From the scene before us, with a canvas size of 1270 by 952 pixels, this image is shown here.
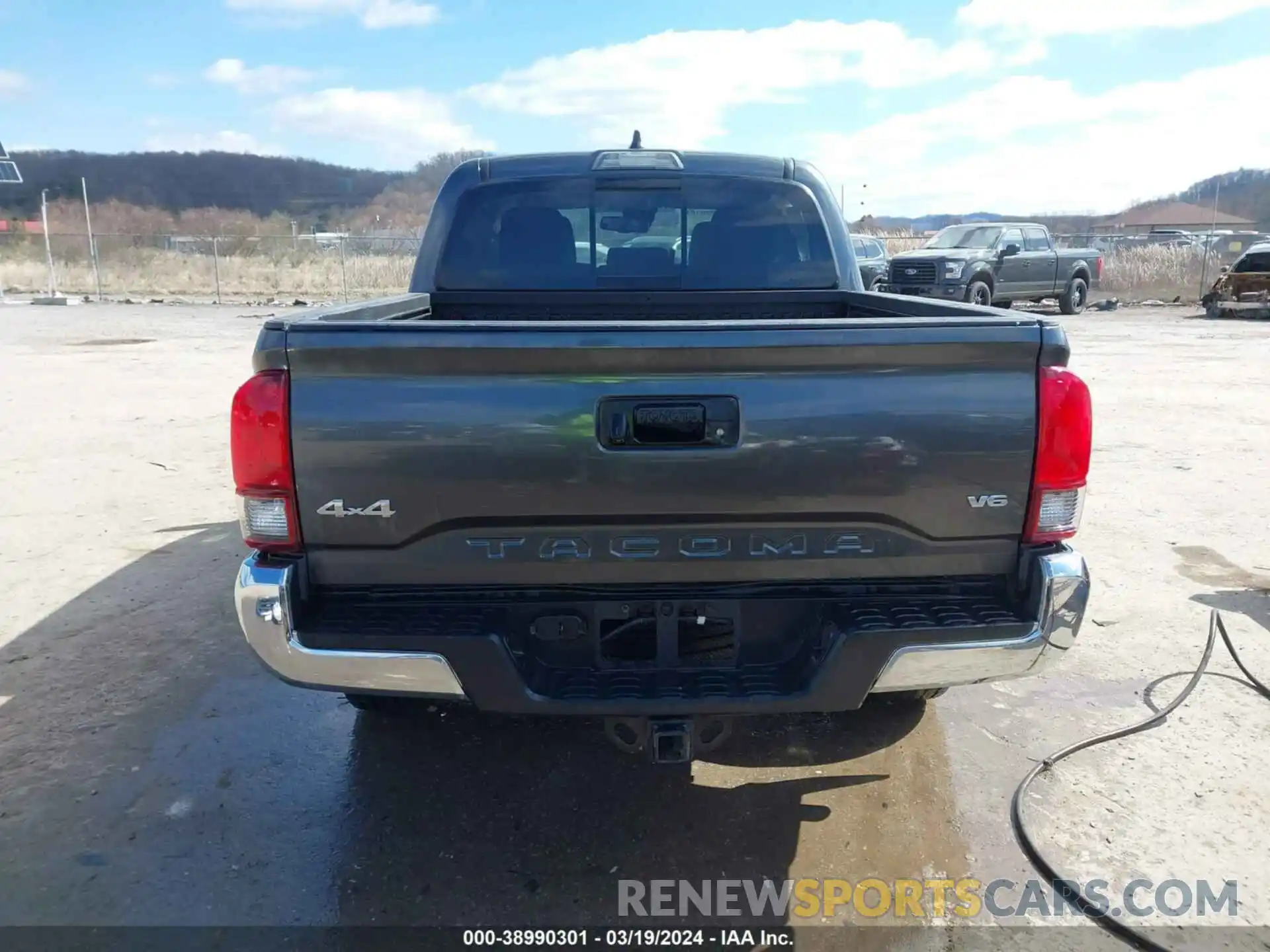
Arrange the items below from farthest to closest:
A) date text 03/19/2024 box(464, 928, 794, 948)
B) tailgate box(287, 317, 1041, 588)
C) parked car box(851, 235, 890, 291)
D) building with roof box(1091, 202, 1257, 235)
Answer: building with roof box(1091, 202, 1257, 235) → parked car box(851, 235, 890, 291) → date text 03/19/2024 box(464, 928, 794, 948) → tailgate box(287, 317, 1041, 588)

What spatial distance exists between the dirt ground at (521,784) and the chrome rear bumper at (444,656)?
720 mm

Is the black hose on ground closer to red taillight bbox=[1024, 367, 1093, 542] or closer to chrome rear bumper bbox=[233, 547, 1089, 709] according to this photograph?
chrome rear bumper bbox=[233, 547, 1089, 709]

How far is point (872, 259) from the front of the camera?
2173 cm

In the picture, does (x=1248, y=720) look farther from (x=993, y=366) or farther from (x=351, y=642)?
(x=351, y=642)

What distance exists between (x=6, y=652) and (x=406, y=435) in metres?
3.19

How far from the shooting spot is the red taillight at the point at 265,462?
7.50 feet

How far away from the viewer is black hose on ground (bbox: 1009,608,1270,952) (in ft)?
8.23

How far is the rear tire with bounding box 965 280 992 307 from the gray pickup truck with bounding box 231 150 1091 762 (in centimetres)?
1790

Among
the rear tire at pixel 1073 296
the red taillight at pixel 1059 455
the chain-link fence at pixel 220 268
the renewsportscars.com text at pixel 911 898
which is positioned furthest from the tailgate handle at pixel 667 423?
the chain-link fence at pixel 220 268

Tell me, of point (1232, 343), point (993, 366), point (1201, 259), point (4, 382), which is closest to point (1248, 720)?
point (993, 366)

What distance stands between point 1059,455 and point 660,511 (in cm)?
105

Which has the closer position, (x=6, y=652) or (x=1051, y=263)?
(x=6, y=652)

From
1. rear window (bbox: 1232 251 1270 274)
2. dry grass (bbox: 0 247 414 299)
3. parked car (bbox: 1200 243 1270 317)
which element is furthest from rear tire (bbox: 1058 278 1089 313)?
dry grass (bbox: 0 247 414 299)

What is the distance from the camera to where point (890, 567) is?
247 cm
